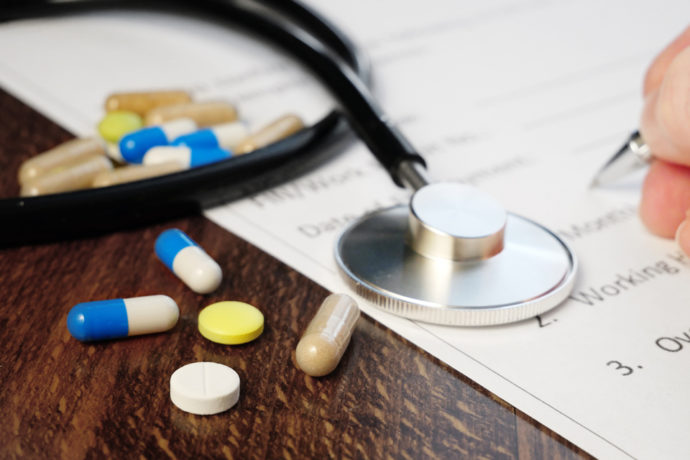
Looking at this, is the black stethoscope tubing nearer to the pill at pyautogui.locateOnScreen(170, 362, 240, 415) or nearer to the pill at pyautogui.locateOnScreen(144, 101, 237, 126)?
the pill at pyautogui.locateOnScreen(144, 101, 237, 126)

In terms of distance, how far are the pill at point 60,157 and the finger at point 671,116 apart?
1.85 ft

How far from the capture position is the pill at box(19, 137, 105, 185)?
0.87m

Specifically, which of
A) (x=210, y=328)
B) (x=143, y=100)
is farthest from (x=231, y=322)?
(x=143, y=100)

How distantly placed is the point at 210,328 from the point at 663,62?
496 millimetres

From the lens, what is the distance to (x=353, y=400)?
580mm

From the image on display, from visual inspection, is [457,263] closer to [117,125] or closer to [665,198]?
[665,198]

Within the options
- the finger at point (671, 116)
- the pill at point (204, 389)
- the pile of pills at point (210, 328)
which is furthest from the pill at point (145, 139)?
the finger at point (671, 116)

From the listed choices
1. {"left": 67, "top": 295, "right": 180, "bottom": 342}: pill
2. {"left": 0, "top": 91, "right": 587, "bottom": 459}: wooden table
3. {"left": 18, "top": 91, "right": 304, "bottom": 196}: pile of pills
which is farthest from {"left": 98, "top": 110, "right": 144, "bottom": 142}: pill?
{"left": 67, "top": 295, "right": 180, "bottom": 342}: pill

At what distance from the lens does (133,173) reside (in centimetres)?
85

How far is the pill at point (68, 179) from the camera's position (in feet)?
2.72

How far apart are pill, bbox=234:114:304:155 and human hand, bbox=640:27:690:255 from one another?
0.38 m

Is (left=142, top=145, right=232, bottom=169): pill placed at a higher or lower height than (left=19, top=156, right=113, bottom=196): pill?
higher

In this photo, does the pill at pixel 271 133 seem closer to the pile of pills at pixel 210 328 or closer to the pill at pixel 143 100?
the pill at pixel 143 100

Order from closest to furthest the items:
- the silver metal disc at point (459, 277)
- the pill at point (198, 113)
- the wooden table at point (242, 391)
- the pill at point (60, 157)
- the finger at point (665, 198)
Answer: the wooden table at point (242, 391), the silver metal disc at point (459, 277), the finger at point (665, 198), the pill at point (60, 157), the pill at point (198, 113)
